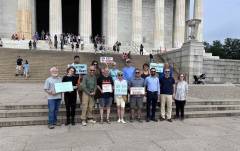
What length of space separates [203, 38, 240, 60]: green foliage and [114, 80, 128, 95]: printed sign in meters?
90.7

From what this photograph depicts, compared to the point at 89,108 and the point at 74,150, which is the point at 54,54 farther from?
the point at 74,150

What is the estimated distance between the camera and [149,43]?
5566 centimetres

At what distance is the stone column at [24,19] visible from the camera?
4522cm

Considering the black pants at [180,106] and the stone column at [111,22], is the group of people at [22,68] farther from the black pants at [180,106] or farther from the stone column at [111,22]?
the stone column at [111,22]

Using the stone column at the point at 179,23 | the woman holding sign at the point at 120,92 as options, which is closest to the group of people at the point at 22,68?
the woman holding sign at the point at 120,92

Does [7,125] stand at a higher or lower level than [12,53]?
lower

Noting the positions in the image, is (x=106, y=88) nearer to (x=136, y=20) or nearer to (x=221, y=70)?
(x=221, y=70)

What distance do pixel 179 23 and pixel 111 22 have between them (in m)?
11.0

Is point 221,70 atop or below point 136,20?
below

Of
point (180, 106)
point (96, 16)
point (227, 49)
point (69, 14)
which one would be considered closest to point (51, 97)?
point (180, 106)

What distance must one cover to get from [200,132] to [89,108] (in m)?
3.86

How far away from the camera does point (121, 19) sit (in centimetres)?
5444

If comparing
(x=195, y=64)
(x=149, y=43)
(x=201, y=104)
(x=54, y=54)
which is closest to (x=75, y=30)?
(x=149, y=43)

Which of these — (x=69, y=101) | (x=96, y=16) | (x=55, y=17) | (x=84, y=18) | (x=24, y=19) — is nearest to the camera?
(x=69, y=101)
